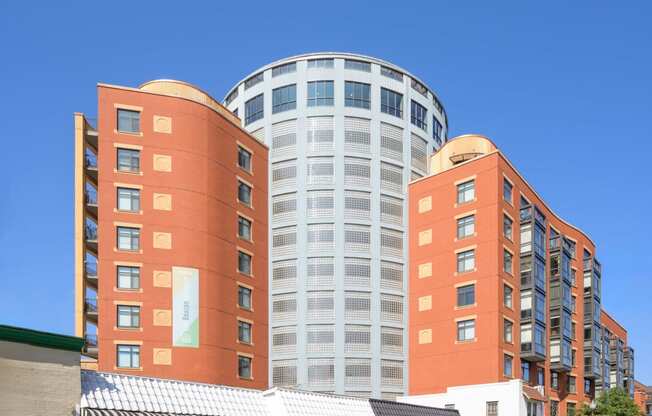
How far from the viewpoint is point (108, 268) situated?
5553 cm

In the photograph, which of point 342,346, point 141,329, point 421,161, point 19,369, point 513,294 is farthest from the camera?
point 421,161

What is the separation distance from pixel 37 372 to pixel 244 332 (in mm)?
37912

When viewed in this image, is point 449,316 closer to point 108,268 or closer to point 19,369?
point 108,268

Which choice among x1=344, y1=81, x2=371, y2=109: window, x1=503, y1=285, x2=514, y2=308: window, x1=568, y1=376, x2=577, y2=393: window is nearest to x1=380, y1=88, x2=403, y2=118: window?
x1=344, y1=81, x2=371, y2=109: window

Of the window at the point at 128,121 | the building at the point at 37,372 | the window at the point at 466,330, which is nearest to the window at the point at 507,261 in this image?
the window at the point at 466,330

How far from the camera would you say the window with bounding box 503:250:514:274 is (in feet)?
212

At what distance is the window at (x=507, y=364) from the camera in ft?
204

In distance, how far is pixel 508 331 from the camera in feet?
210

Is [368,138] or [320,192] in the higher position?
[368,138]

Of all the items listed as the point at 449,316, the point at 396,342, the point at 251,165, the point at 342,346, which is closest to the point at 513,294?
the point at 449,316

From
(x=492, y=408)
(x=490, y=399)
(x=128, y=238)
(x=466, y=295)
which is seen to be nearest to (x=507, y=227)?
(x=466, y=295)

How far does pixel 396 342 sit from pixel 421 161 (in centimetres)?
2171

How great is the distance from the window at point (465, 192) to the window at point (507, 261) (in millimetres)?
6321

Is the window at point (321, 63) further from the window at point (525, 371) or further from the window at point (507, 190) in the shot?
the window at point (525, 371)
